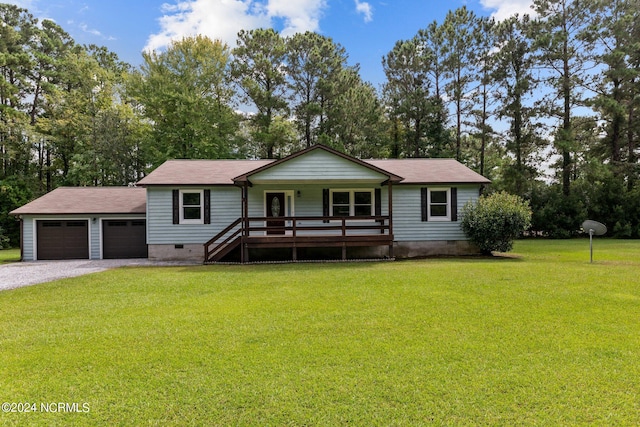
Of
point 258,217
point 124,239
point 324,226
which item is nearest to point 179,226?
point 124,239

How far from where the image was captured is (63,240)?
1562 cm

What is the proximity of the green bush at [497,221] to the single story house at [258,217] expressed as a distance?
80 centimetres

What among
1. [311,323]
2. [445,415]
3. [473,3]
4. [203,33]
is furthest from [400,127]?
[445,415]

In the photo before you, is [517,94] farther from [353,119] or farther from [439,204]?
[439,204]

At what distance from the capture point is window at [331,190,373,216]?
15.0 metres

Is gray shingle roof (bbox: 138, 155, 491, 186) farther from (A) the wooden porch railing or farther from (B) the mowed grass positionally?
(B) the mowed grass

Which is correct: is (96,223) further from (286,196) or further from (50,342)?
(50,342)

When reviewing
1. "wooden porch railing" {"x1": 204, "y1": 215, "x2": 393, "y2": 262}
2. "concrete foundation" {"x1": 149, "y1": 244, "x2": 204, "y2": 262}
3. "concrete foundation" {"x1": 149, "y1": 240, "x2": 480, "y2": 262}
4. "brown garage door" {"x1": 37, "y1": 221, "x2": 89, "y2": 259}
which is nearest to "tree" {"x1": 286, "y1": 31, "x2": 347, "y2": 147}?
"concrete foundation" {"x1": 149, "y1": 240, "x2": 480, "y2": 262}

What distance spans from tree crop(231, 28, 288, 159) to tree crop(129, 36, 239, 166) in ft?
5.07

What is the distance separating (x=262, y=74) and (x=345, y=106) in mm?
7522

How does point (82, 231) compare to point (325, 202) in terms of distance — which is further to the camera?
point (82, 231)

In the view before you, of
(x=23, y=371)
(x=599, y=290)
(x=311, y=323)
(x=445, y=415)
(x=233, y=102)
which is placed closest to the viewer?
(x=445, y=415)

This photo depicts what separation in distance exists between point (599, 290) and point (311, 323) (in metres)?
6.40

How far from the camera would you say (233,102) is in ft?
95.1
